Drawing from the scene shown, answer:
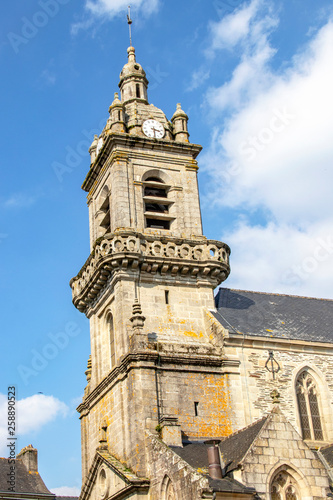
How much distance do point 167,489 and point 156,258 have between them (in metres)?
8.88

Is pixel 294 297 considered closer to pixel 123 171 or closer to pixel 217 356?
pixel 217 356

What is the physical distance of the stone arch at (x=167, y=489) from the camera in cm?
1996

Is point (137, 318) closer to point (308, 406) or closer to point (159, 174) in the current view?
point (308, 406)

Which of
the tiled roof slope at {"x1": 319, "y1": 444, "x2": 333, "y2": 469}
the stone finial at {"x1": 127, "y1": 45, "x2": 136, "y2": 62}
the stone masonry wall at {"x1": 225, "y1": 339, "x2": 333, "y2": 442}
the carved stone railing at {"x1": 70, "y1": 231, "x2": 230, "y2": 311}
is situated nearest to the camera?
the tiled roof slope at {"x1": 319, "y1": 444, "x2": 333, "y2": 469}

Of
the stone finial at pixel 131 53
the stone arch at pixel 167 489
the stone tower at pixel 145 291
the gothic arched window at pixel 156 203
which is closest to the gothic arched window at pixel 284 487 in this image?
the stone arch at pixel 167 489

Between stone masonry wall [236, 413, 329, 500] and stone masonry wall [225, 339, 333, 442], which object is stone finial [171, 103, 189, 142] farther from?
stone masonry wall [236, 413, 329, 500]

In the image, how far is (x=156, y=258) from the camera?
1032 inches

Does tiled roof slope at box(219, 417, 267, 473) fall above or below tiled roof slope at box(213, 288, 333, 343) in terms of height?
below

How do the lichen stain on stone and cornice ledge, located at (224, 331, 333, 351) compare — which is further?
cornice ledge, located at (224, 331, 333, 351)

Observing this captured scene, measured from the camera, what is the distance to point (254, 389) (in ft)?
80.4

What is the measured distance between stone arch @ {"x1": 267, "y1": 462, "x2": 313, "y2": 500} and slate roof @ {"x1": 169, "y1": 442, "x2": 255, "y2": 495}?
3.40 feet

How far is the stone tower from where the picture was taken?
2352 centimetres

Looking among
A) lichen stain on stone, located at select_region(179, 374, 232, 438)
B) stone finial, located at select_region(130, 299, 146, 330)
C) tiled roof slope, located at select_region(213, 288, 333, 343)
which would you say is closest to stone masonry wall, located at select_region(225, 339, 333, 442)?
lichen stain on stone, located at select_region(179, 374, 232, 438)

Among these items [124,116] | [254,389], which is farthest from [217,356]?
[124,116]
